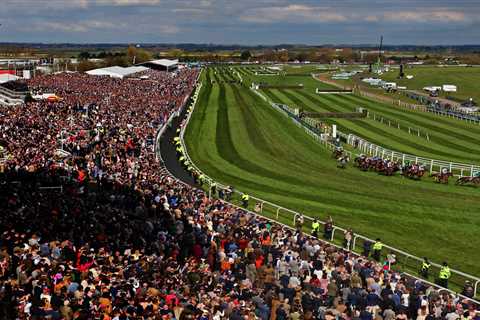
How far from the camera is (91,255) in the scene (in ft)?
49.9

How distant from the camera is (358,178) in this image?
30844 millimetres

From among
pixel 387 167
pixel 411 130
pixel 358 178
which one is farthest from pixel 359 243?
pixel 411 130

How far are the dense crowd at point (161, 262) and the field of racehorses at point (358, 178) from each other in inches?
172

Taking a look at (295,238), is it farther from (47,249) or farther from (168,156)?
(168,156)

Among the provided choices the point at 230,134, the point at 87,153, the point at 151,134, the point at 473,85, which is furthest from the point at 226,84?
the point at 87,153

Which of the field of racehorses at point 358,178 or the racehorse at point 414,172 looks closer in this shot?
the field of racehorses at point 358,178

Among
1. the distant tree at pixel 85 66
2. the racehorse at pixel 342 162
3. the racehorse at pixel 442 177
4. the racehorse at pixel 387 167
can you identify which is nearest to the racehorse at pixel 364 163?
the racehorse at pixel 387 167

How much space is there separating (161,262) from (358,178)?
57.0 ft

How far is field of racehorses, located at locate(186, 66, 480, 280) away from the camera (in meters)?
22.1

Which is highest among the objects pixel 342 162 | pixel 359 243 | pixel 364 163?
pixel 364 163

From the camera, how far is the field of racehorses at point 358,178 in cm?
2211

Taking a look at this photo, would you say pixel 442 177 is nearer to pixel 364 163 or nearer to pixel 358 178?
pixel 358 178

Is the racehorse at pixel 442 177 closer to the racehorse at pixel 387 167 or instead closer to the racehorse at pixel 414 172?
the racehorse at pixel 414 172

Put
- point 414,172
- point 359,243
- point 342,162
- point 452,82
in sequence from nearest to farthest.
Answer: point 359,243
point 414,172
point 342,162
point 452,82
